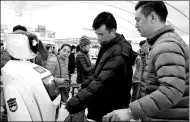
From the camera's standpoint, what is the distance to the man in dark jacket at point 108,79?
A: 1.62 m

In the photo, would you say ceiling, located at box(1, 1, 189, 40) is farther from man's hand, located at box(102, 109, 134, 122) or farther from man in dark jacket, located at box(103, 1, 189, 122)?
man's hand, located at box(102, 109, 134, 122)

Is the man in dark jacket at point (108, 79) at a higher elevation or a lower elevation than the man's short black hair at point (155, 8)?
lower

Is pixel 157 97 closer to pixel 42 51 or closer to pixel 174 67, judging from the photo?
pixel 174 67

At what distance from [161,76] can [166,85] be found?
0.17 ft

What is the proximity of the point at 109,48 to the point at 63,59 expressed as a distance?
93.8 inches

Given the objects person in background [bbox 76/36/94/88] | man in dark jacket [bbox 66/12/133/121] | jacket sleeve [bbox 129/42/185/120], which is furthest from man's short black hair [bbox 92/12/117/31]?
person in background [bbox 76/36/94/88]

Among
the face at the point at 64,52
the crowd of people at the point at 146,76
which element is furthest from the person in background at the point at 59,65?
the crowd of people at the point at 146,76

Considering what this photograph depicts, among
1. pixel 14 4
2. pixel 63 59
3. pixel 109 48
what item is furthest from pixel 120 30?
pixel 109 48

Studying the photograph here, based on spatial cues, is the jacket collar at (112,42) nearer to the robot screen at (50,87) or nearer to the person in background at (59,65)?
the robot screen at (50,87)

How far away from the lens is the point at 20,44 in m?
1.44

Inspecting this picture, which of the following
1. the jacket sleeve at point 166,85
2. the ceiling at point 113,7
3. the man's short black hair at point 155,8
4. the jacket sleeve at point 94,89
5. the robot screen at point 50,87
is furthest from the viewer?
the ceiling at point 113,7

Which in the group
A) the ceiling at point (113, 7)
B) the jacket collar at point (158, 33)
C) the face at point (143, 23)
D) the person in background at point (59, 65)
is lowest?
the person in background at point (59, 65)

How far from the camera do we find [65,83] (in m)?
1.83

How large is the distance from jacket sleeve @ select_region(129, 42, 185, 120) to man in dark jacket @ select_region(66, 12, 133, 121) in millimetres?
557
